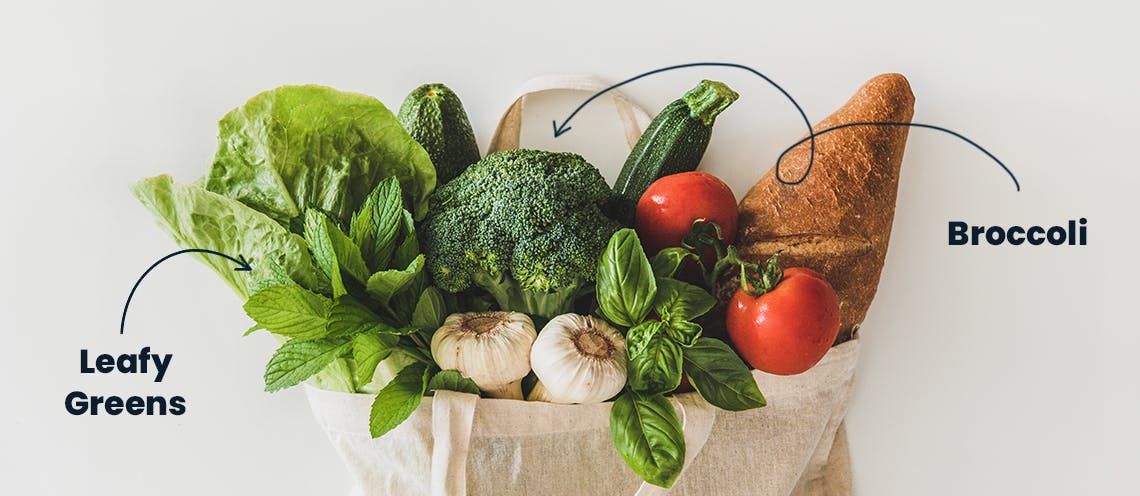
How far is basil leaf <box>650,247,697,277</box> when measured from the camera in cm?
87

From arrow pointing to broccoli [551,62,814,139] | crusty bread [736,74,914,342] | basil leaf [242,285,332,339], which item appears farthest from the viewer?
arrow pointing to broccoli [551,62,814,139]

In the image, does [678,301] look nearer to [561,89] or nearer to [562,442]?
[562,442]

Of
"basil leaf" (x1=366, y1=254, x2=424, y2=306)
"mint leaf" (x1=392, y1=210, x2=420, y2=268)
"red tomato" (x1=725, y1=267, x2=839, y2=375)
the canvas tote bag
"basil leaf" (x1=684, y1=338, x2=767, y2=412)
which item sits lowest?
the canvas tote bag

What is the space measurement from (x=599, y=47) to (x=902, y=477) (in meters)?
0.70

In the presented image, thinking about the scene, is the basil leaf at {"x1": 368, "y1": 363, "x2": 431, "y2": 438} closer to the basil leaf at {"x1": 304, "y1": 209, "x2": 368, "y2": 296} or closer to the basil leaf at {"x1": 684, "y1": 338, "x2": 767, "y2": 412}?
the basil leaf at {"x1": 304, "y1": 209, "x2": 368, "y2": 296}

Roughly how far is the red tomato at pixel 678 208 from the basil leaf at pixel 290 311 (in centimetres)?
36

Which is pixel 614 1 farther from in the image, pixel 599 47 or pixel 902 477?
pixel 902 477

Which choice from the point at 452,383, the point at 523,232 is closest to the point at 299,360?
the point at 452,383

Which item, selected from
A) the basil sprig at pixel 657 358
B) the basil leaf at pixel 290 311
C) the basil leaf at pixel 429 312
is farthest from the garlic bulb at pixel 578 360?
the basil leaf at pixel 290 311

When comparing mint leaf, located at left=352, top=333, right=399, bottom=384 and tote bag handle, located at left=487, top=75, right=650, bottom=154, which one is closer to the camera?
mint leaf, located at left=352, top=333, right=399, bottom=384

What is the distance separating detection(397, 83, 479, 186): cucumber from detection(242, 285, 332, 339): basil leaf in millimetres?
210

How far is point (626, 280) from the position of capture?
83cm

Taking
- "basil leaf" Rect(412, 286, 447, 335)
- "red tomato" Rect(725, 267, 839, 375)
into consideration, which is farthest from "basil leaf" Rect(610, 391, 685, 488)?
"basil leaf" Rect(412, 286, 447, 335)

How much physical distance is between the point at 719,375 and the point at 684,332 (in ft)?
0.22
